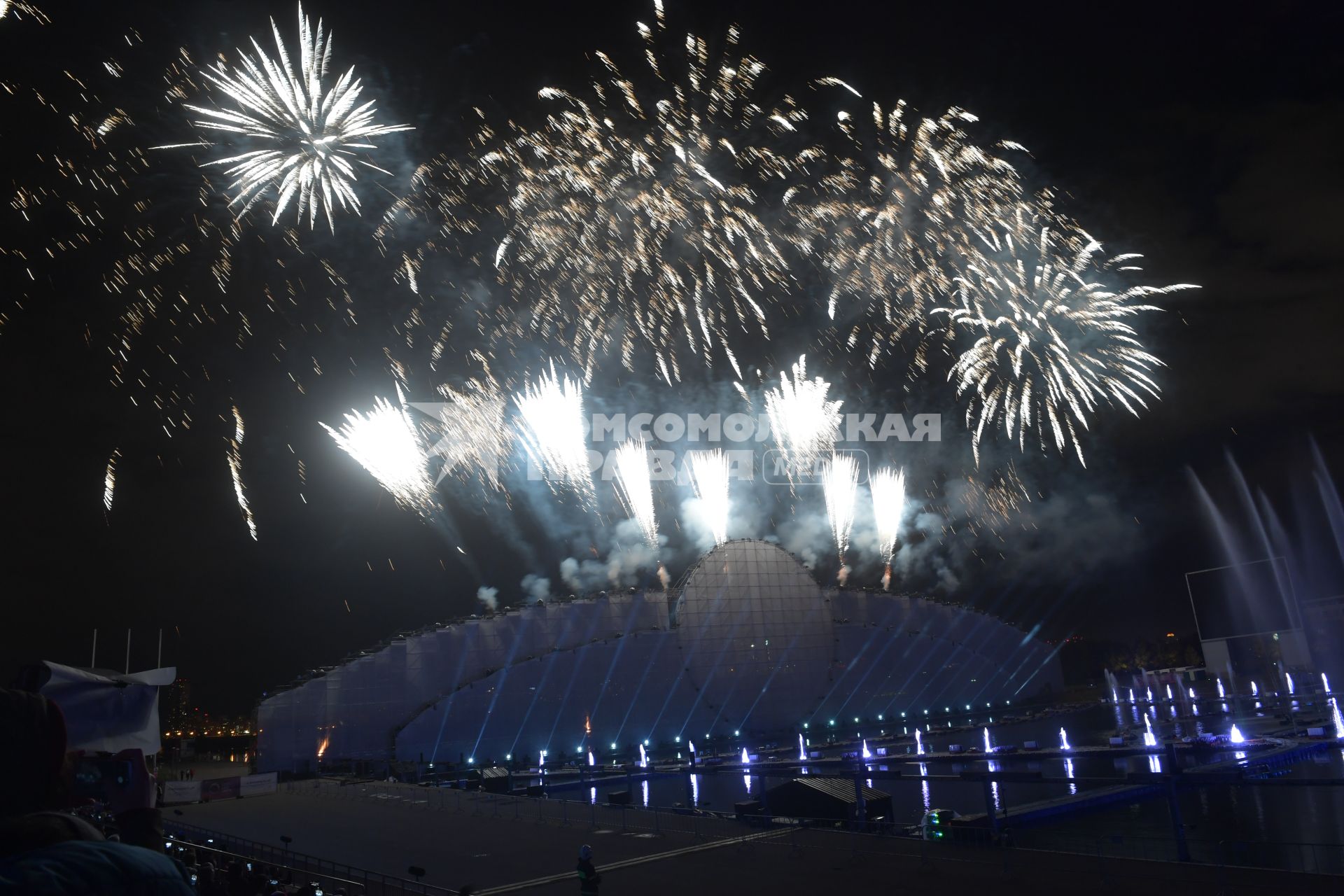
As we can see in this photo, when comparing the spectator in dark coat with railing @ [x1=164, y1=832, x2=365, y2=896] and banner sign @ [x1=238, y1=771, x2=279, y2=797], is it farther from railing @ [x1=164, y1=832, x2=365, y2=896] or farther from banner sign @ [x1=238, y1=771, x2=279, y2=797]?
banner sign @ [x1=238, y1=771, x2=279, y2=797]

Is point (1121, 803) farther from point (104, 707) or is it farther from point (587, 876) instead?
point (104, 707)

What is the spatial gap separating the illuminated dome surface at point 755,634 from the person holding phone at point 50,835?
68226mm

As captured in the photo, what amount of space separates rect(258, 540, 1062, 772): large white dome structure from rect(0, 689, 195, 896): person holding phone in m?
58.9

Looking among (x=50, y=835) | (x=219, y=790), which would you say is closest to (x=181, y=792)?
(x=219, y=790)

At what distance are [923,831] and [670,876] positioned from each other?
6.91m

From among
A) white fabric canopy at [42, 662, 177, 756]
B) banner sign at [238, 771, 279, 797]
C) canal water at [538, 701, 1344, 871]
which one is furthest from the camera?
banner sign at [238, 771, 279, 797]

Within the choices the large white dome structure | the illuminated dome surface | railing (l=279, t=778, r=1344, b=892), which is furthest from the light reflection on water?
the illuminated dome surface

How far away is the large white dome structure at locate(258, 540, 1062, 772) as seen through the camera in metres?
57.5

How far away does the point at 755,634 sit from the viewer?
72500mm

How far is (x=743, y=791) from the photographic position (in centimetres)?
4644

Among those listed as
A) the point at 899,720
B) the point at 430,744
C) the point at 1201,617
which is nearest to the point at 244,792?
the point at 430,744

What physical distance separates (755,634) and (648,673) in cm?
1129

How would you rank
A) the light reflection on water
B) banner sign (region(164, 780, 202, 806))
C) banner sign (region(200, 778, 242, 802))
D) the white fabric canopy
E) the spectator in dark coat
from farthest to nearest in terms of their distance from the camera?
banner sign (region(200, 778, 242, 802)) < banner sign (region(164, 780, 202, 806)) < the light reflection on water < the spectator in dark coat < the white fabric canopy

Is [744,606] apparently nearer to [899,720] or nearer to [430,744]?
[899,720]
